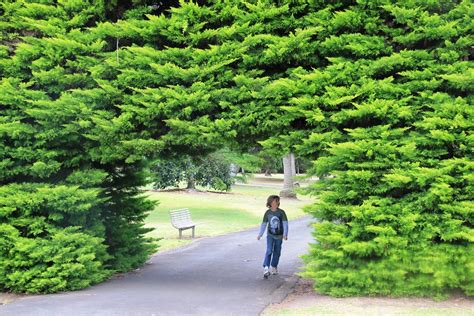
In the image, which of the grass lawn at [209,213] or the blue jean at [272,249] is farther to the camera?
the grass lawn at [209,213]

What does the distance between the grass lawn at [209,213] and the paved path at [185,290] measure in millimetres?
3073

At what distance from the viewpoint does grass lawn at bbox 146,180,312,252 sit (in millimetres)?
20323

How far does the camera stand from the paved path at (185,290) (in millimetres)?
8578

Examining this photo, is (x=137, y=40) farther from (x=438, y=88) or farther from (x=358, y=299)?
(x=358, y=299)

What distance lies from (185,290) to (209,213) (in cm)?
1770

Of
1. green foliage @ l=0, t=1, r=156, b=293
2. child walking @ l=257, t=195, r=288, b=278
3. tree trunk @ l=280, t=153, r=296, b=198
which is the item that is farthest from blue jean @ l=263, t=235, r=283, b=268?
tree trunk @ l=280, t=153, r=296, b=198

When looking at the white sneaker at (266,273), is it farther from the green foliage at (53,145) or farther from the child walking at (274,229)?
the green foliage at (53,145)

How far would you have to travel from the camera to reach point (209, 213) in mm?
27906

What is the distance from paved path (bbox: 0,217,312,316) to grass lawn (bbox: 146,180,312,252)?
10.1 ft

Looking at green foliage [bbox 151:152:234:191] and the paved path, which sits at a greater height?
green foliage [bbox 151:152:234:191]

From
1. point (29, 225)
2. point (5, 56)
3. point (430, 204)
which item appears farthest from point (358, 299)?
point (5, 56)

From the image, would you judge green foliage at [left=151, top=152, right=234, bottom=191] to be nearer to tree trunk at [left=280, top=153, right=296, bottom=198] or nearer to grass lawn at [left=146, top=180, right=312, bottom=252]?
grass lawn at [left=146, top=180, right=312, bottom=252]

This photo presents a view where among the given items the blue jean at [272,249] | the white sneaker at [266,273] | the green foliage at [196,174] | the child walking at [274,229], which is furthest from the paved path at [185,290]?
the green foliage at [196,174]

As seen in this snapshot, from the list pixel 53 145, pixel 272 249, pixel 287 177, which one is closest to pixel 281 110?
pixel 272 249
